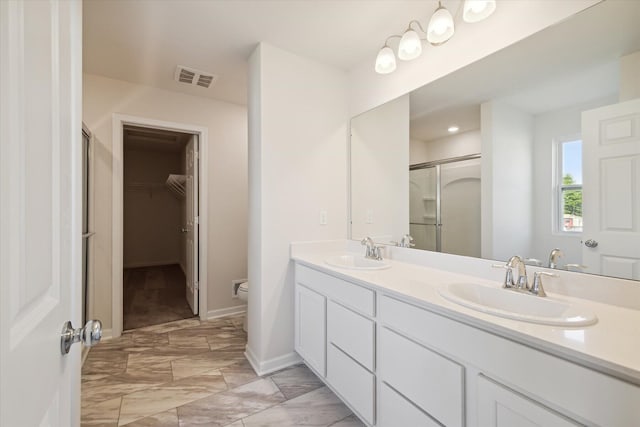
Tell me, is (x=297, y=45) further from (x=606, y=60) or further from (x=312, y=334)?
(x=312, y=334)

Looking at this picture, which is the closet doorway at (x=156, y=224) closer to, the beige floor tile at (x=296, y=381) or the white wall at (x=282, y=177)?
the white wall at (x=282, y=177)

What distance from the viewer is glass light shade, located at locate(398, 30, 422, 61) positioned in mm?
1690

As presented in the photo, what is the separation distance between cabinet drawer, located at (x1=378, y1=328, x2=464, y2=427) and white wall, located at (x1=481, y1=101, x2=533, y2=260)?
701 millimetres

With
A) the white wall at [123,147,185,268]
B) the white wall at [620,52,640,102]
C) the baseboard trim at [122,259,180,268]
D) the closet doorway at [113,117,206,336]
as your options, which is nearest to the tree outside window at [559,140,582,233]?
the white wall at [620,52,640,102]

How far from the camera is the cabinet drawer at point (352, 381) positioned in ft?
4.76

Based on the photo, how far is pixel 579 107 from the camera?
1.24m

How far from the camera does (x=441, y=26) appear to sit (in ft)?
5.03

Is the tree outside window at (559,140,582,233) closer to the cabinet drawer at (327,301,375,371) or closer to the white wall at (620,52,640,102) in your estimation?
the white wall at (620,52,640,102)

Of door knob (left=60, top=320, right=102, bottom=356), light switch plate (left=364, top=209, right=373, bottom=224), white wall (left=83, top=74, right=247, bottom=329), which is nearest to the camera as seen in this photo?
door knob (left=60, top=320, right=102, bottom=356)

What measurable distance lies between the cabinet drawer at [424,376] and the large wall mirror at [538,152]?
692mm

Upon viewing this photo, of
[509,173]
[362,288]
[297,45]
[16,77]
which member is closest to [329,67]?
[297,45]

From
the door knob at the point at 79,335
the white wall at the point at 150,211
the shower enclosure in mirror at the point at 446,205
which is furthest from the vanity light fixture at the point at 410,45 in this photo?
the white wall at the point at 150,211

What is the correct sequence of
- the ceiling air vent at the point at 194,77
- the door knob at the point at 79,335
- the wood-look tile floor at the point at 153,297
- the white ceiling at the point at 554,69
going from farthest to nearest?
the wood-look tile floor at the point at 153,297
the ceiling air vent at the point at 194,77
the white ceiling at the point at 554,69
the door knob at the point at 79,335

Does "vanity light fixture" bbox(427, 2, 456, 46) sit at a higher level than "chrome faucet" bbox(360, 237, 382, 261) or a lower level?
higher
